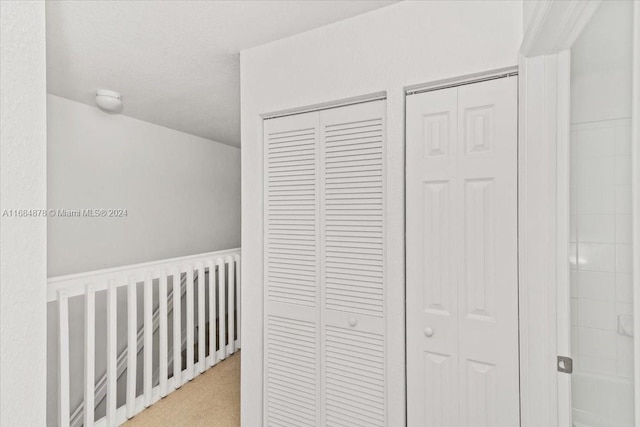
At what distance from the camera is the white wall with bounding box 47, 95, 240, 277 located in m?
2.67

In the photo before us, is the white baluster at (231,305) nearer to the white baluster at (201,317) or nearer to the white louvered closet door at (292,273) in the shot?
the white baluster at (201,317)

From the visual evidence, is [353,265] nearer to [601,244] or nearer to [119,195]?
[601,244]

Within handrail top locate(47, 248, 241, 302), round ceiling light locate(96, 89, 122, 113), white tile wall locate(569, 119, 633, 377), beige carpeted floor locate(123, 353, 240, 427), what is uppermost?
round ceiling light locate(96, 89, 122, 113)

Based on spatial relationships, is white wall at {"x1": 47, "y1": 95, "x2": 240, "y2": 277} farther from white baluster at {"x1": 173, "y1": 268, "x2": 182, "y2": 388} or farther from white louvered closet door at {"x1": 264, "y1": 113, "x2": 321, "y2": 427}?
white louvered closet door at {"x1": 264, "y1": 113, "x2": 321, "y2": 427}

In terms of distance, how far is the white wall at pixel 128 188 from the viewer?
2666 mm

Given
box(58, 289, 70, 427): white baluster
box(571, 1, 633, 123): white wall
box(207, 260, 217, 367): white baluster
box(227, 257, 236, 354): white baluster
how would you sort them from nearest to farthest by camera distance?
box(571, 1, 633, 123): white wall < box(58, 289, 70, 427): white baluster < box(207, 260, 217, 367): white baluster < box(227, 257, 236, 354): white baluster

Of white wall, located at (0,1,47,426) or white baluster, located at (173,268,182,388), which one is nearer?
white wall, located at (0,1,47,426)

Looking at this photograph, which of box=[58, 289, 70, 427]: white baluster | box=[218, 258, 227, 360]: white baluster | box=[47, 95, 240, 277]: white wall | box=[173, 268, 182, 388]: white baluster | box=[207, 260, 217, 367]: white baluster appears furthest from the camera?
box=[218, 258, 227, 360]: white baluster

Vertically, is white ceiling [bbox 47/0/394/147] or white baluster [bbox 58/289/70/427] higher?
white ceiling [bbox 47/0/394/147]

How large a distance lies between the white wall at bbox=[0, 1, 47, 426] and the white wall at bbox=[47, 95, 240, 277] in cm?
211

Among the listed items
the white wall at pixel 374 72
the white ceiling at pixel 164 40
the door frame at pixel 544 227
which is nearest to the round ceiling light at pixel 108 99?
the white ceiling at pixel 164 40

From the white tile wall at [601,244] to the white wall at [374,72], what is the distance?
51 cm

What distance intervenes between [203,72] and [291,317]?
1.69 meters

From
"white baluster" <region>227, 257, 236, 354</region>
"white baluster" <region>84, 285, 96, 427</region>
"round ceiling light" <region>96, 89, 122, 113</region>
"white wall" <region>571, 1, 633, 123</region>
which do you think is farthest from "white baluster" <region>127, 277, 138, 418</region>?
"white wall" <region>571, 1, 633, 123</region>
